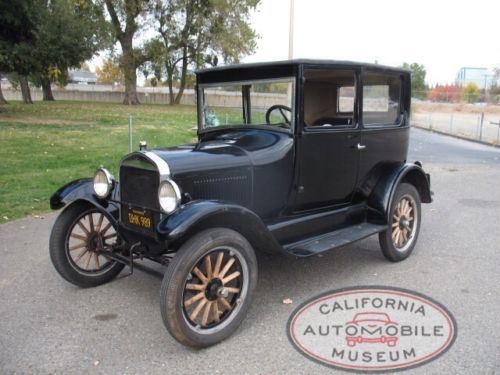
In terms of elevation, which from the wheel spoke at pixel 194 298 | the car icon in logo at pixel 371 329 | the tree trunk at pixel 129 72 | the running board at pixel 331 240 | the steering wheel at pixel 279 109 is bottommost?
the car icon in logo at pixel 371 329

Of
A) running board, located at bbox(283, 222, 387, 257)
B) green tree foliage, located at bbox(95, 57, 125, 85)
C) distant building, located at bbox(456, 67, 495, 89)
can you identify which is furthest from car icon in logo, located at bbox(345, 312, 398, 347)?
distant building, located at bbox(456, 67, 495, 89)

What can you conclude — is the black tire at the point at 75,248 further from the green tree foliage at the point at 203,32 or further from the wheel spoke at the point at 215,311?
the green tree foliage at the point at 203,32

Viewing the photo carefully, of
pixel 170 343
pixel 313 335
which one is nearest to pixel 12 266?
pixel 170 343

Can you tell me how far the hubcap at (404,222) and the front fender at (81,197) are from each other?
8.82ft

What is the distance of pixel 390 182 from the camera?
4.74m

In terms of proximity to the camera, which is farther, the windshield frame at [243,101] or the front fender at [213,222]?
the windshield frame at [243,101]

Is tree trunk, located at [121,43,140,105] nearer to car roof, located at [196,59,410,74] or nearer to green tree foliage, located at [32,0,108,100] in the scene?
green tree foliage, located at [32,0,108,100]

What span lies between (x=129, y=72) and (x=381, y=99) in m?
35.3

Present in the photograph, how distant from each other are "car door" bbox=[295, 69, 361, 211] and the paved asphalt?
76cm

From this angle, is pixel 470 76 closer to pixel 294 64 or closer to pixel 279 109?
pixel 279 109

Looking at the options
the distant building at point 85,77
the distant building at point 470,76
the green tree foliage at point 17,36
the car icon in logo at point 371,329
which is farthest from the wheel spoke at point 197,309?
the distant building at point 85,77

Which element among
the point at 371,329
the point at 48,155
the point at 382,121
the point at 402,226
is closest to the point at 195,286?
the point at 371,329

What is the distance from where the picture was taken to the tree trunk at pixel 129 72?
36.4 meters

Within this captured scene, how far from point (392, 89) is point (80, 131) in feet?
37.2
